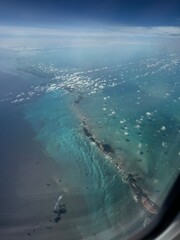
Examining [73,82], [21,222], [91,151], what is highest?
[21,222]

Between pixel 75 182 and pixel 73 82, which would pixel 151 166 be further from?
pixel 73 82

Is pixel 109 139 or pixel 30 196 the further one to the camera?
pixel 109 139

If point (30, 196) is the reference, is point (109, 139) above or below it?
below

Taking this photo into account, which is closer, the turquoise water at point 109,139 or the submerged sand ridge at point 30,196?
the submerged sand ridge at point 30,196

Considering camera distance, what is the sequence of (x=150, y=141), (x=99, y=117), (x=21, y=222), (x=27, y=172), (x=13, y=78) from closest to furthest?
(x=21, y=222), (x=27, y=172), (x=150, y=141), (x=99, y=117), (x=13, y=78)

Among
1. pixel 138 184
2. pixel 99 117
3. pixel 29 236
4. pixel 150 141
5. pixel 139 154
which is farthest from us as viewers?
pixel 99 117

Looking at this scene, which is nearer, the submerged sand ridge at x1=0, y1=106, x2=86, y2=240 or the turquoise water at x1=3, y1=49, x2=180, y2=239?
the submerged sand ridge at x1=0, y1=106, x2=86, y2=240

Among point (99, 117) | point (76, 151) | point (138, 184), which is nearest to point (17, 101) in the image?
point (99, 117)

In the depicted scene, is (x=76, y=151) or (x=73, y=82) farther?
(x=73, y=82)
